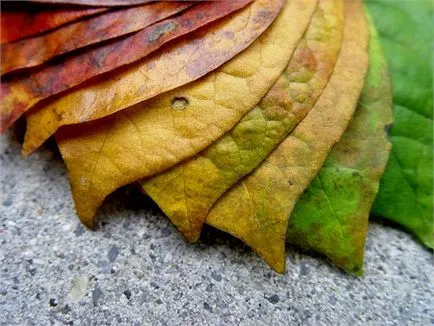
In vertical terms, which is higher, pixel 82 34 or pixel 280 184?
pixel 82 34

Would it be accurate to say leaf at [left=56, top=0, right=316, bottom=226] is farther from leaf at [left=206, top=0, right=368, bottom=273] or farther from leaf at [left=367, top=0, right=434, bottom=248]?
leaf at [left=367, top=0, right=434, bottom=248]

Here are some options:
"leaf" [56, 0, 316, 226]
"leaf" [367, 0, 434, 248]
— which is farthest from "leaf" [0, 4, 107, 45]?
"leaf" [367, 0, 434, 248]

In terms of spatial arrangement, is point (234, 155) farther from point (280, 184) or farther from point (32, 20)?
point (32, 20)

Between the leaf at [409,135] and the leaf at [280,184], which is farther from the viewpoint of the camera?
the leaf at [409,135]

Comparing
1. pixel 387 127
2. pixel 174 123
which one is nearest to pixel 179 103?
pixel 174 123

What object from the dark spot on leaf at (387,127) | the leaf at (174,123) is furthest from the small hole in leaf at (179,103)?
the dark spot on leaf at (387,127)

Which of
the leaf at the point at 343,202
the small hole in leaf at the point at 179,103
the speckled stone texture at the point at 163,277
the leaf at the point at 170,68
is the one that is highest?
the leaf at the point at 170,68

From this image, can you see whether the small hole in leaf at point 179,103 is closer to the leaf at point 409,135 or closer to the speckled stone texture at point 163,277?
the speckled stone texture at point 163,277
